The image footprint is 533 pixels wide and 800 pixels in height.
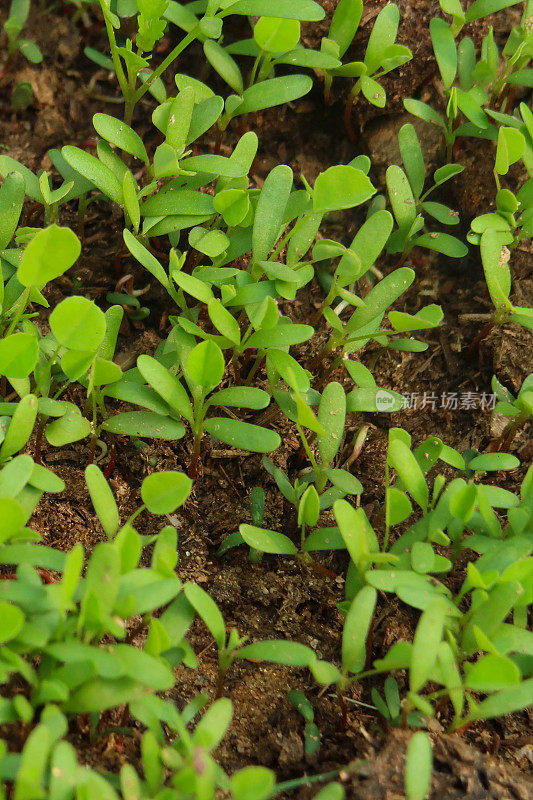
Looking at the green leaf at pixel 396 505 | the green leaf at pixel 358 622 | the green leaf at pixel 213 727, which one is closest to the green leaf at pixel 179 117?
the green leaf at pixel 396 505

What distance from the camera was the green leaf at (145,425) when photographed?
4.28ft

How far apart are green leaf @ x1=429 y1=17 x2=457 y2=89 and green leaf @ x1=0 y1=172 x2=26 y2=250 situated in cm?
87

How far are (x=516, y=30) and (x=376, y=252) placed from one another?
633mm

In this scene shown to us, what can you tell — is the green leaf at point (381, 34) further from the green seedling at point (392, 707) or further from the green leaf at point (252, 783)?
the green leaf at point (252, 783)

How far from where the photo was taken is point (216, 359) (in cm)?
121

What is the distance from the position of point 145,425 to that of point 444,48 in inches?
39.1

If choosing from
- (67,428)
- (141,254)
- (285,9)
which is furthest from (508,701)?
(285,9)

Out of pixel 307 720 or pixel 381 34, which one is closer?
pixel 307 720

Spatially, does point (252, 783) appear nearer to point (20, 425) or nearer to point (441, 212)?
point (20, 425)

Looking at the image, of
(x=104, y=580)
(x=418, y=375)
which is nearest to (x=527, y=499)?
(x=418, y=375)

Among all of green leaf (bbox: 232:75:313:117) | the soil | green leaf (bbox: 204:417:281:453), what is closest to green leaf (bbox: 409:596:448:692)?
the soil

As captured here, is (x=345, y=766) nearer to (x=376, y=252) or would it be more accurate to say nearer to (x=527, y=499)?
(x=527, y=499)

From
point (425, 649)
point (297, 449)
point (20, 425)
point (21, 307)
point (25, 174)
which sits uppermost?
point (25, 174)

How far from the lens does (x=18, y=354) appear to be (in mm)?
1162
